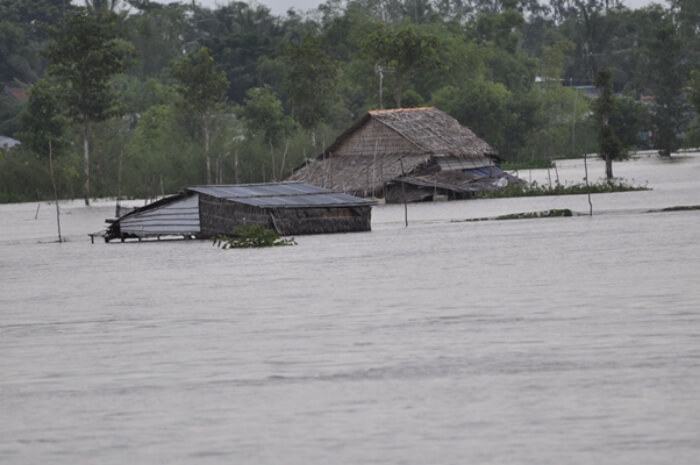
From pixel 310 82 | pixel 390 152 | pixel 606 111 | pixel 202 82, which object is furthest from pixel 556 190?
pixel 202 82

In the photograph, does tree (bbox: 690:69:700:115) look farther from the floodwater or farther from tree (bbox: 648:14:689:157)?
the floodwater

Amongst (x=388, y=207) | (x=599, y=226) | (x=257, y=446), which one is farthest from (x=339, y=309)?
(x=388, y=207)

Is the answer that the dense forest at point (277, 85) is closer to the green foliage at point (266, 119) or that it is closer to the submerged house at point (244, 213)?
the green foliage at point (266, 119)

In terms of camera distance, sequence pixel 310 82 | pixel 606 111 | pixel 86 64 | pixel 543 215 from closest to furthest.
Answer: pixel 543 215, pixel 606 111, pixel 86 64, pixel 310 82

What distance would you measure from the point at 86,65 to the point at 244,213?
25.3m

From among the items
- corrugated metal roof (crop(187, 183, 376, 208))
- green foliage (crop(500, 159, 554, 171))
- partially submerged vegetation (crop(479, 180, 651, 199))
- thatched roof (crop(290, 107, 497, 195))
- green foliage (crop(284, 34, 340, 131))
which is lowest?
partially submerged vegetation (crop(479, 180, 651, 199))

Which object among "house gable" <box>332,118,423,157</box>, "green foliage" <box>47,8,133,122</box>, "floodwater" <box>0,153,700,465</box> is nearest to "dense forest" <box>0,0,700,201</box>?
"green foliage" <box>47,8,133,122</box>

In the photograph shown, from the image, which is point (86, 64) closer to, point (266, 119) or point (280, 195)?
point (266, 119)

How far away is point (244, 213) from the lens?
29125 mm

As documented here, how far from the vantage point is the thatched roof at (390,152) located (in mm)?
46469

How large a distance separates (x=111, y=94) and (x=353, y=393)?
44967 millimetres

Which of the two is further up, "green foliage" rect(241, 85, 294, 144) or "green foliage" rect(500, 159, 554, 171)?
"green foliage" rect(241, 85, 294, 144)

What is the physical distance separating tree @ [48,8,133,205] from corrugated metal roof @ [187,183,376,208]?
22884 millimetres

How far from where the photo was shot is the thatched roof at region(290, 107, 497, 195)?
4647cm
